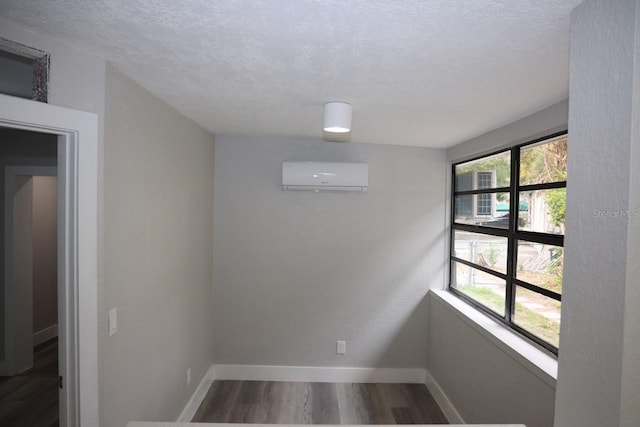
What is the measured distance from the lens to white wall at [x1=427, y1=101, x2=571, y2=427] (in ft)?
6.81

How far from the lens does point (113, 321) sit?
71.3 inches

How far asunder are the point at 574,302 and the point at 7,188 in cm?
445

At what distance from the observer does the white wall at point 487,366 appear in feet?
6.81

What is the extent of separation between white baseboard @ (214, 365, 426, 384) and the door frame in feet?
6.99

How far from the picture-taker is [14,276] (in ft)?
11.3

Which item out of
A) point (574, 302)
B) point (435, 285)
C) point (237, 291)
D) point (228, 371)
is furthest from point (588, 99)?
point (228, 371)

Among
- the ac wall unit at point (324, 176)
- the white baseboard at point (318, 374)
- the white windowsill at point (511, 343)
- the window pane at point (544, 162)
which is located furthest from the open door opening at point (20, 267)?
the window pane at point (544, 162)

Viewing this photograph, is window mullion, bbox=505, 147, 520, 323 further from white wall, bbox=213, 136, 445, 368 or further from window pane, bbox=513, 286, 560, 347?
white wall, bbox=213, 136, 445, 368

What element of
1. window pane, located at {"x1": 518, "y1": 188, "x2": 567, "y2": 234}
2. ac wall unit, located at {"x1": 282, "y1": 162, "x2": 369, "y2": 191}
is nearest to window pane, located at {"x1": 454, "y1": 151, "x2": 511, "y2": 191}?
window pane, located at {"x1": 518, "y1": 188, "x2": 567, "y2": 234}

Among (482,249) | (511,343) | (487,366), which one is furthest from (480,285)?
(511,343)

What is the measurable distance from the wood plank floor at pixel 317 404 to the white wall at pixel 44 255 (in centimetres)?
243

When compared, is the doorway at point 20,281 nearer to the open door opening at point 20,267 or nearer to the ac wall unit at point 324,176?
the open door opening at point 20,267

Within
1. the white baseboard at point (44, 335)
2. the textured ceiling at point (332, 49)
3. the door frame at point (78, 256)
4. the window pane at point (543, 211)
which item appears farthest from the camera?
the white baseboard at point (44, 335)

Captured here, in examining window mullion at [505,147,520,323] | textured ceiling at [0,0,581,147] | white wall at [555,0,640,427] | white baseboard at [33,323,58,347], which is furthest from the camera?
white baseboard at [33,323,58,347]
